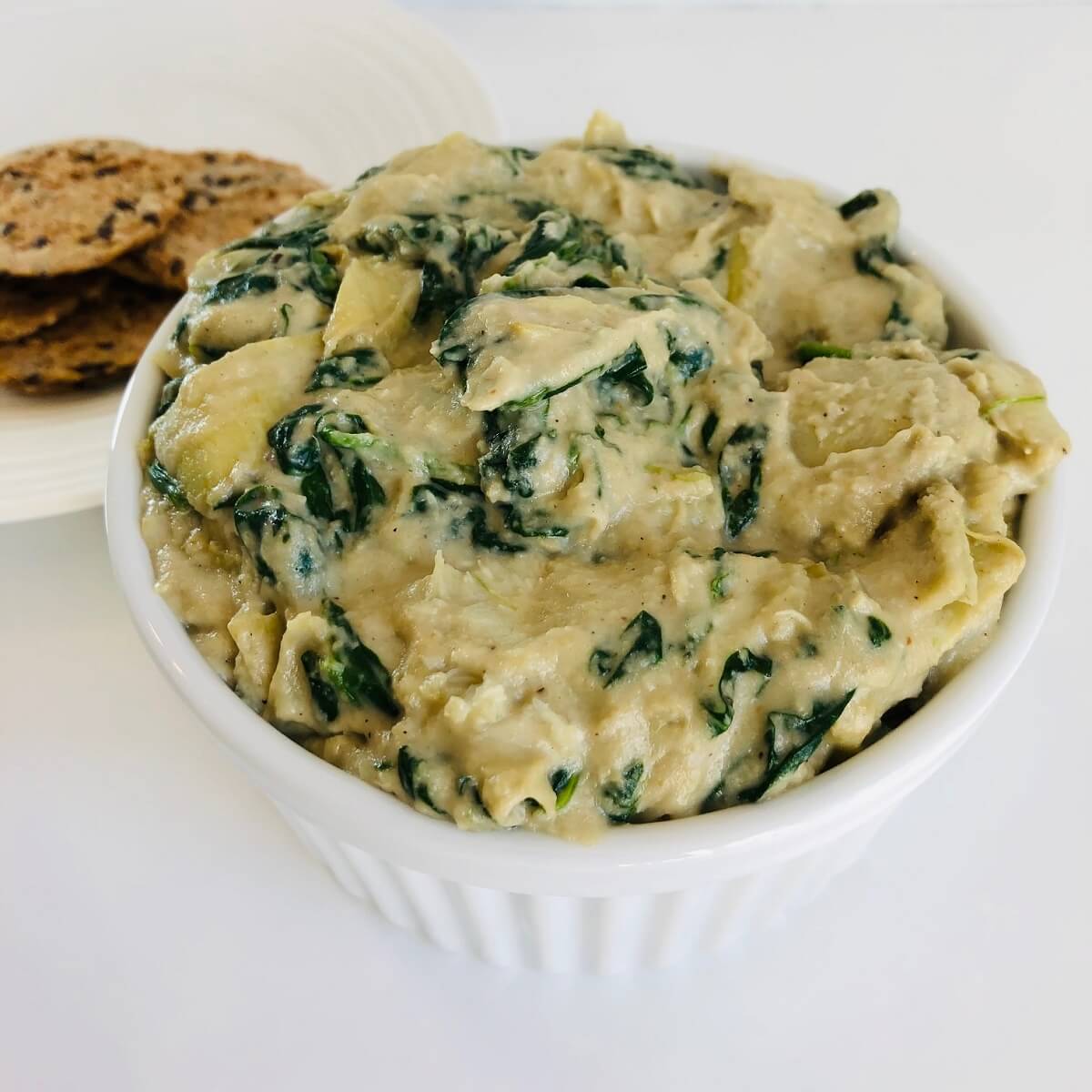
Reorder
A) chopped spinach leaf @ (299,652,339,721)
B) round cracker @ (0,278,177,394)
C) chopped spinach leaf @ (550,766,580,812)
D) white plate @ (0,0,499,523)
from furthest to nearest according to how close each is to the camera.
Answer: white plate @ (0,0,499,523)
round cracker @ (0,278,177,394)
chopped spinach leaf @ (299,652,339,721)
chopped spinach leaf @ (550,766,580,812)

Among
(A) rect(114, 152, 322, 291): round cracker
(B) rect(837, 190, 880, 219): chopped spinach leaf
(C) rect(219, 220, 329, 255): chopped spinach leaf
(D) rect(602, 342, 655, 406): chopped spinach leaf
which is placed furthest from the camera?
(A) rect(114, 152, 322, 291): round cracker

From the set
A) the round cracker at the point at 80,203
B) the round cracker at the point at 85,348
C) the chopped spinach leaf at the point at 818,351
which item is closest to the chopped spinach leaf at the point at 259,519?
the chopped spinach leaf at the point at 818,351

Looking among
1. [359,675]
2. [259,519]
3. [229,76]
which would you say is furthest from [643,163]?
[229,76]

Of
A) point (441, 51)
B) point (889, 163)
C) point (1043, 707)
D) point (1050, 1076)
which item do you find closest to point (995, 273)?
point (889, 163)

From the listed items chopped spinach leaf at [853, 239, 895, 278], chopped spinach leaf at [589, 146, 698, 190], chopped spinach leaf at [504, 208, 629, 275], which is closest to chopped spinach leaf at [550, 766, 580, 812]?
chopped spinach leaf at [504, 208, 629, 275]

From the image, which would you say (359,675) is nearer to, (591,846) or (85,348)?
(591,846)

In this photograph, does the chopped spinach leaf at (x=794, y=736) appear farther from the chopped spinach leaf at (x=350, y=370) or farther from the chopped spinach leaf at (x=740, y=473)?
the chopped spinach leaf at (x=350, y=370)

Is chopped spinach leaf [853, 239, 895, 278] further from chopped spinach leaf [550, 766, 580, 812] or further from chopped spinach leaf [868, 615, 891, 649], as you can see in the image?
chopped spinach leaf [550, 766, 580, 812]
